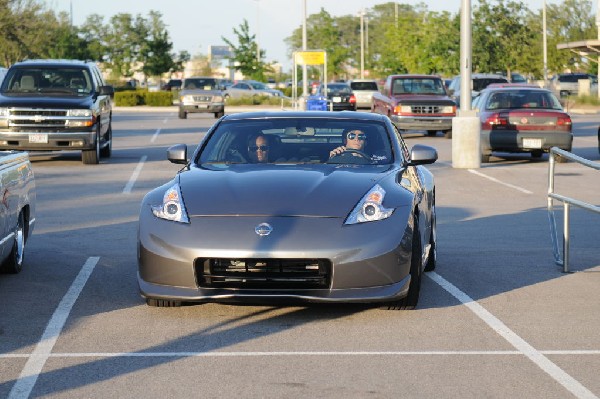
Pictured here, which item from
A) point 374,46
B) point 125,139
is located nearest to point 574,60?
point 374,46

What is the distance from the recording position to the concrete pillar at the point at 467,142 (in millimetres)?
22344

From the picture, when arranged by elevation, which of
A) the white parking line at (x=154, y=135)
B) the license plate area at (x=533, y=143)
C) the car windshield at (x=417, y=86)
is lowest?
the white parking line at (x=154, y=135)

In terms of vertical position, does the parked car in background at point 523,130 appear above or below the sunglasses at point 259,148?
below

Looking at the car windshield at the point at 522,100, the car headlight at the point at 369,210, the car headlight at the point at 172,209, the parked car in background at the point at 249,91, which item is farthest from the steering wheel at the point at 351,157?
the parked car in background at the point at 249,91

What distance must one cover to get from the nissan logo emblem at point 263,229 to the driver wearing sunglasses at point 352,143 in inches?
68.0

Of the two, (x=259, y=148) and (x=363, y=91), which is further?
(x=363, y=91)

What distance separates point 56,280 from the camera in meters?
9.78

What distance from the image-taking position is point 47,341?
7.40m

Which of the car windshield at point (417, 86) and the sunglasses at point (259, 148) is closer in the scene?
the sunglasses at point (259, 148)

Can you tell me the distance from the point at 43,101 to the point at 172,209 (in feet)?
49.4

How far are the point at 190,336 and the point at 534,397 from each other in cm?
246

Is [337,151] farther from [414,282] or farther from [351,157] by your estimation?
[414,282]

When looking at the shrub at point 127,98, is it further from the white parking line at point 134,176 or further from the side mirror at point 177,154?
the side mirror at point 177,154

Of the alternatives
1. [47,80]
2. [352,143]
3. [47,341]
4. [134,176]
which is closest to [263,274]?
[47,341]
